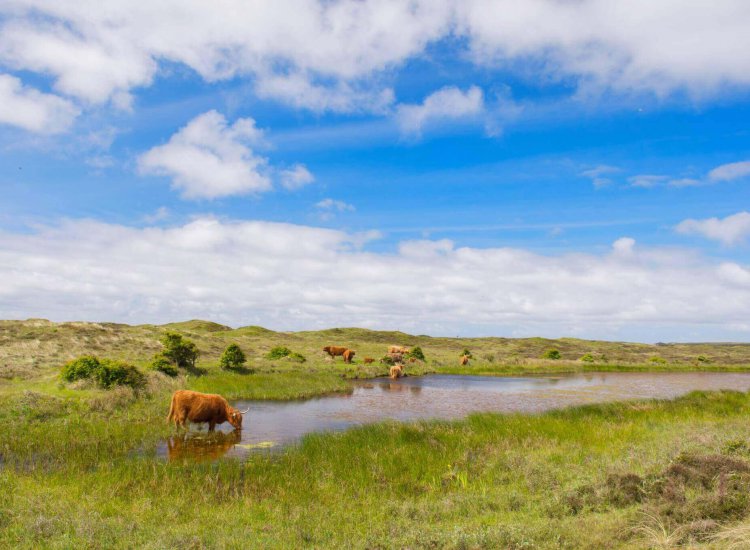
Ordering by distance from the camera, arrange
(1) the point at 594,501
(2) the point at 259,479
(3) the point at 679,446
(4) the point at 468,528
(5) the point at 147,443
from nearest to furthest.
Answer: (4) the point at 468,528 → (1) the point at 594,501 → (2) the point at 259,479 → (3) the point at 679,446 → (5) the point at 147,443

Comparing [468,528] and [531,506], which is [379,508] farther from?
[531,506]

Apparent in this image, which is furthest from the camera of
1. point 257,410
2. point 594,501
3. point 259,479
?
point 257,410

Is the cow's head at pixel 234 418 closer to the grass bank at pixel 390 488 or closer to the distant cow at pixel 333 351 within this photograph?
the grass bank at pixel 390 488

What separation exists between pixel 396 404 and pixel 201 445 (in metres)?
13.8

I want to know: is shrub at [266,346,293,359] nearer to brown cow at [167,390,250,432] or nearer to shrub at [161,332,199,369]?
shrub at [161,332,199,369]

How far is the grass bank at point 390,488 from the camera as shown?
26.0ft

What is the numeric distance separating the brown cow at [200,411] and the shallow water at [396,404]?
54cm

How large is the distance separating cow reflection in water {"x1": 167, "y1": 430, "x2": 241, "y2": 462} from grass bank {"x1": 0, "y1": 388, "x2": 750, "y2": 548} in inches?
34.8

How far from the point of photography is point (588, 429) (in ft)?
59.6

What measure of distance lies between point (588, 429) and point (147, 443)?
16.5 metres

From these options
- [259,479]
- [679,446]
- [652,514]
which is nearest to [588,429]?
[679,446]

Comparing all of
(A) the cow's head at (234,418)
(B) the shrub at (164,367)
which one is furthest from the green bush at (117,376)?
(A) the cow's head at (234,418)

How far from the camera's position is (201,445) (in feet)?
54.6

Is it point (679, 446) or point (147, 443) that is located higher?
point (679, 446)
